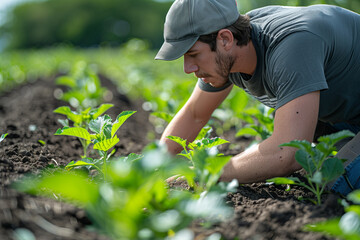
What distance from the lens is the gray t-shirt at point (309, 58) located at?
6.26 feet

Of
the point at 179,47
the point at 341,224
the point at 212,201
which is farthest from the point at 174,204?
the point at 179,47

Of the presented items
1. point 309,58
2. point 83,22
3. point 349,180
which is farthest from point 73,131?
point 83,22

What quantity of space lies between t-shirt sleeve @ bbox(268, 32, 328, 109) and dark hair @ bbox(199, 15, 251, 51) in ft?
0.84

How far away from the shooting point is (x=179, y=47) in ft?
7.00

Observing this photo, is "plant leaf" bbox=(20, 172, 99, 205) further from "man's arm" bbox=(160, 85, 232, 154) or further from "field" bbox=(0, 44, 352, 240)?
"man's arm" bbox=(160, 85, 232, 154)

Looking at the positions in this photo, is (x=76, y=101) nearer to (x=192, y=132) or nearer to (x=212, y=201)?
(x=192, y=132)

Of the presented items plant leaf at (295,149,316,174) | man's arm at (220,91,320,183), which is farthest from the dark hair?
plant leaf at (295,149,316,174)

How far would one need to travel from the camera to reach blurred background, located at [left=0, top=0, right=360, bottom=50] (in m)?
37.5

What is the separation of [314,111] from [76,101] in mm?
2356

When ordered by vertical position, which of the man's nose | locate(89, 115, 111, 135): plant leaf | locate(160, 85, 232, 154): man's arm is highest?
the man's nose

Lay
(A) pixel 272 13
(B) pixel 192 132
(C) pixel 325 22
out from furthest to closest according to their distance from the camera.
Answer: (B) pixel 192 132 < (A) pixel 272 13 < (C) pixel 325 22

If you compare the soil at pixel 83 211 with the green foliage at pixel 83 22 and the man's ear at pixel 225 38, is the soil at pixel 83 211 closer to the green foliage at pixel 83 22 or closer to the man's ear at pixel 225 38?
the man's ear at pixel 225 38

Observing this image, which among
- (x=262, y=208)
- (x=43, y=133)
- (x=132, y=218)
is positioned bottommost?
(x=43, y=133)

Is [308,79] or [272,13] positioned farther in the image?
[272,13]
